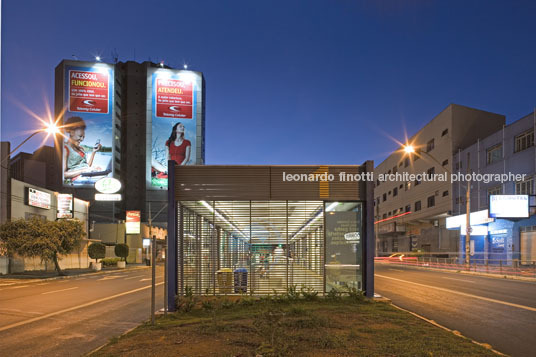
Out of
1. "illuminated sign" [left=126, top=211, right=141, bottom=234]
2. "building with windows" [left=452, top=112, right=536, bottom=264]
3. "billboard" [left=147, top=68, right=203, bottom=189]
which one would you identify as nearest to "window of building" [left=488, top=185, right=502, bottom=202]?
"building with windows" [left=452, top=112, right=536, bottom=264]

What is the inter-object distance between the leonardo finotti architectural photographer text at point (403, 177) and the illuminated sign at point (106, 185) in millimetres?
50493

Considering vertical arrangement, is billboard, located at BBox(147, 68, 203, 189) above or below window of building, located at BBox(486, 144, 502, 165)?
above

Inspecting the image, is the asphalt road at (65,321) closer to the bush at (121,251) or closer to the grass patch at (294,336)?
the grass patch at (294,336)

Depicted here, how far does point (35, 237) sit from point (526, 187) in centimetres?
4310

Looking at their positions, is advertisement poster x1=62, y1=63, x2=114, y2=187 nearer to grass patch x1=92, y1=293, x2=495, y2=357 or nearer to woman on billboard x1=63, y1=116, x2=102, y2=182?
woman on billboard x1=63, y1=116, x2=102, y2=182

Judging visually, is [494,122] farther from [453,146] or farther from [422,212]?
[422,212]

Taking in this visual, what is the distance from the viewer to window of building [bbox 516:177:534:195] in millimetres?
37406

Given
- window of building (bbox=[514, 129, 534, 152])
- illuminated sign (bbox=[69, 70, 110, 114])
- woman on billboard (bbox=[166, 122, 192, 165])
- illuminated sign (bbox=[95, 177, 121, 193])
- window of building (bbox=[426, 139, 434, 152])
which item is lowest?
illuminated sign (bbox=[95, 177, 121, 193])

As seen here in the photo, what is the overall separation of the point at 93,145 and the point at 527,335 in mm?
96459

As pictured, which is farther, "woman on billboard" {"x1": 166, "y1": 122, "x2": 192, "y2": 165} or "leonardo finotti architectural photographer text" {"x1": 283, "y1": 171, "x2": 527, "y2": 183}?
"woman on billboard" {"x1": 166, "y1": 122, "x2": 192, "y2": 165}

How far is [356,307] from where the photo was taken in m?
10.7

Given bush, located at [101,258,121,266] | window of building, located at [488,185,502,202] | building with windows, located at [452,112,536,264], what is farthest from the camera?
bush, located at [101,258,121,266]

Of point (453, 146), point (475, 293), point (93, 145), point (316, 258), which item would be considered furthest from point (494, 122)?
point (93, 145)

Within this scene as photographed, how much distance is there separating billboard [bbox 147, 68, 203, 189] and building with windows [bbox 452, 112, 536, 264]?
63.3 metres
